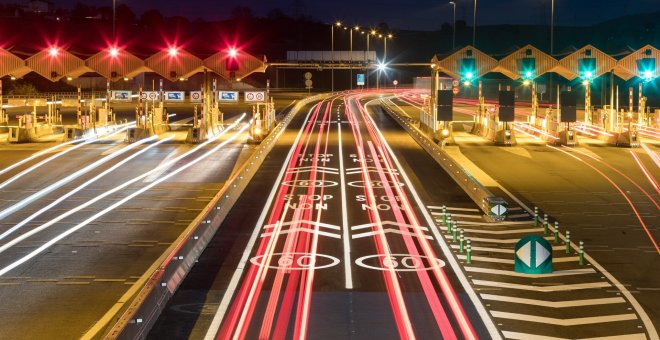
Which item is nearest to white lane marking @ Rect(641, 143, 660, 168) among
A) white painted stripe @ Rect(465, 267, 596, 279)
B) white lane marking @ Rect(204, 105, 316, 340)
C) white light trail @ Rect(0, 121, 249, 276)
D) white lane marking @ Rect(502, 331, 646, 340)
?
white lane marking @ Rect(204, 105, 316, 340)

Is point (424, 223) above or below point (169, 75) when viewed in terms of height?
below

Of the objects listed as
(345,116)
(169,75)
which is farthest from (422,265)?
(345,116)

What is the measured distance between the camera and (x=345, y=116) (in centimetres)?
7525

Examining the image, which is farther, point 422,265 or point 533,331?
point 422,265

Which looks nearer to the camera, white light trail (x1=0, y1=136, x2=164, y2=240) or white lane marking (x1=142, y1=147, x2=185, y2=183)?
white light trail (x1=0, y1=136, x2=164, y2=240)

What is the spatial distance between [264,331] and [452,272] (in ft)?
19.2

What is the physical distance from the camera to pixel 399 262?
68.0 ft

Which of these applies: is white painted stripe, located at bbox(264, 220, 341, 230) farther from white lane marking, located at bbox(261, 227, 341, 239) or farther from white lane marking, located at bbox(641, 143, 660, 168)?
white lane marking, located at bbox(641, 143, 660, 168)

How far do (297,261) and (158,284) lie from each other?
201 inches

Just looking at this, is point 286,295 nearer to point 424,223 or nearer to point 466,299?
point 466,299

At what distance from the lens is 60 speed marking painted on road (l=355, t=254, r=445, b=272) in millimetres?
20141

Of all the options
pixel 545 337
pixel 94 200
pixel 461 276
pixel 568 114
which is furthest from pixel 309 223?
pixel 568 114

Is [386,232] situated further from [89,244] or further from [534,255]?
[89,244]

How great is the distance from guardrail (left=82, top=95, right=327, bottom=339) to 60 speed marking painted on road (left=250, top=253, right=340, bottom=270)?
5.18 ft
